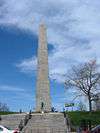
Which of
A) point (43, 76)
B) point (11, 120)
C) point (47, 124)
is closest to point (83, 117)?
point (43, 76)

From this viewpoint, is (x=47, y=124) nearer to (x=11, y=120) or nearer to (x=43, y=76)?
(x=11, y=120)

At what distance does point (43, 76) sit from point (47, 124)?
49.9ft

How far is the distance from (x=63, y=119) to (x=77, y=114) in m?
17.8

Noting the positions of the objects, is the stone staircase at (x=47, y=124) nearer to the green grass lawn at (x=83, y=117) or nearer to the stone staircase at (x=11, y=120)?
the stone staircase at (x=11, y=120)

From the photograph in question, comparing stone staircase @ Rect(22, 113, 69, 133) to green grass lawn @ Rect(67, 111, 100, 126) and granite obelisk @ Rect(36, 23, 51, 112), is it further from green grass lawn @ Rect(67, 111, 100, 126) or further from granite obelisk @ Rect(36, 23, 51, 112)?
granite obelisk @ Rect(36, 23, 51, 112)

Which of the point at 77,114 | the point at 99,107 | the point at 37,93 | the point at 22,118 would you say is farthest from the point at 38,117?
the point at 99,107

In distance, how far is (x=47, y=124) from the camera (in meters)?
48.9

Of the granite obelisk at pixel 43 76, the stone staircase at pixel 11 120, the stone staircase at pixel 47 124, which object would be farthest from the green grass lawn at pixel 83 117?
the stone staircase at pixel 11 120

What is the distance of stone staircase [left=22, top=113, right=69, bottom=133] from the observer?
45156 mm

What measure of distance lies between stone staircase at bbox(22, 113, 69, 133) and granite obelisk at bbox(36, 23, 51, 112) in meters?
9.16

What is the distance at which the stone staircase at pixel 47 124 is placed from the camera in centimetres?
4516

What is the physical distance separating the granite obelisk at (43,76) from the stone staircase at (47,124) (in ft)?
30.0

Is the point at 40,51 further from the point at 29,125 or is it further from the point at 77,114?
the point at 29,125

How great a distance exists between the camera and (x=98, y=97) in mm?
72750
